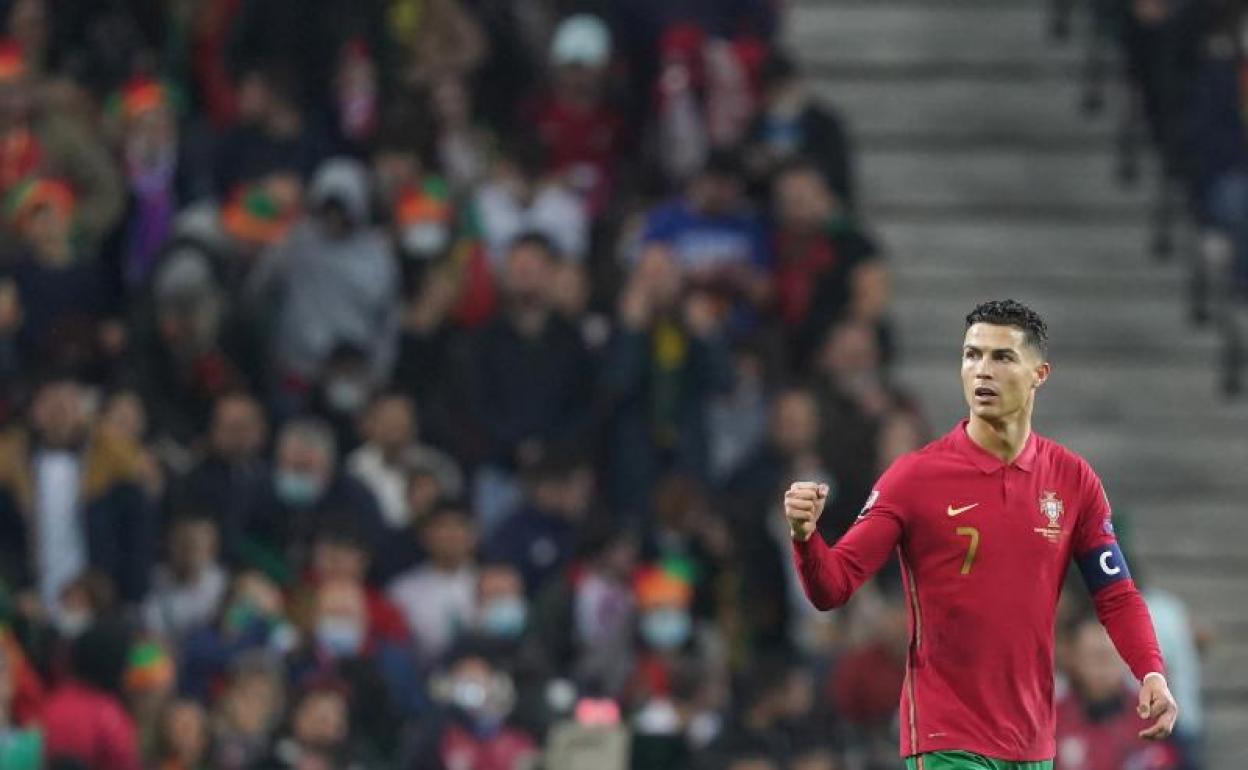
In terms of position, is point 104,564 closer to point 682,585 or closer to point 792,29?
point 682,585

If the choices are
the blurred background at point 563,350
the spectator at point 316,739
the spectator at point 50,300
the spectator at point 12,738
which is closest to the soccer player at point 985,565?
the blurred background at point 563,350

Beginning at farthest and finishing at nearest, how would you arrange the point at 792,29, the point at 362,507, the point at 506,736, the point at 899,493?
the point at 792,29 < the point at 362,507 < the point at 506,736 < the point at 899,493

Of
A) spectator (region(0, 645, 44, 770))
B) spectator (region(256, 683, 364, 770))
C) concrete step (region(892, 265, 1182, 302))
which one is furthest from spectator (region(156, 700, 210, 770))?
concrete step (region(892, 265, 1182, 302))

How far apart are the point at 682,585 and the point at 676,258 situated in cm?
216

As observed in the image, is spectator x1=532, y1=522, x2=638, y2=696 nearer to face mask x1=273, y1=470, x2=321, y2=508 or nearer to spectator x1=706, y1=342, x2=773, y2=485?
spectator x1=706, y1=342, x2=773, y2=485

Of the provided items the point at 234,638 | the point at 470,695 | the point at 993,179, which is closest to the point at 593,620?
the point at 470,695

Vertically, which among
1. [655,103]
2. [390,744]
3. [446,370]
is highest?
[655,103]

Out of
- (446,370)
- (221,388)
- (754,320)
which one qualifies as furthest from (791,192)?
(221,388)

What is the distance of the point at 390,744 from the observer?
15398 millimetres

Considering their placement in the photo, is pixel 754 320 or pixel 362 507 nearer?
pixel 362 507

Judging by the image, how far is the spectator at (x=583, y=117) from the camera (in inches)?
731

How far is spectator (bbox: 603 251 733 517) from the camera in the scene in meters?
16.8

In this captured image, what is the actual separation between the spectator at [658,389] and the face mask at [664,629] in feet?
3.36

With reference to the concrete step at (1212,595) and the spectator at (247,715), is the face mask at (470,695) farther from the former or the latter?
the concrete step at (1212,595)
